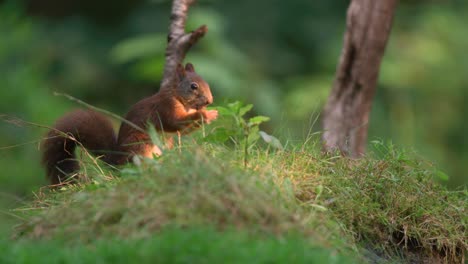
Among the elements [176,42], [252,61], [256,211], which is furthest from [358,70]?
[252,61]

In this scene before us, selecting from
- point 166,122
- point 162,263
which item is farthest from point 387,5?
point 162,263

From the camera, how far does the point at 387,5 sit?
602 centimetres

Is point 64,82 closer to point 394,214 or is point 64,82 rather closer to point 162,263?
point 394,214

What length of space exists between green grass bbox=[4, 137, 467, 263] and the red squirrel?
0.42m

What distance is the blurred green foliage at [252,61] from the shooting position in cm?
1046

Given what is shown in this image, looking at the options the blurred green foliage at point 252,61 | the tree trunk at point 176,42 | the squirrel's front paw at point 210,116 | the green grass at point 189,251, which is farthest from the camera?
the blurred green foliage at point 252,61

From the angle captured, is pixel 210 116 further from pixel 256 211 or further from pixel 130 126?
pixel 256 211

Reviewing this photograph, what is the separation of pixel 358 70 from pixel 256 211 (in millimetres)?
2862

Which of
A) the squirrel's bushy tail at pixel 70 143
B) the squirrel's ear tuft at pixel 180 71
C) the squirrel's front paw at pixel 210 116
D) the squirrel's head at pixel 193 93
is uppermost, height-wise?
the squirrel's ear tuft at pixel 180 71


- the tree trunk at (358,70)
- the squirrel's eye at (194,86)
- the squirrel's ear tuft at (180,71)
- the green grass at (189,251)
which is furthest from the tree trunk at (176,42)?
the green grass at (189,251)

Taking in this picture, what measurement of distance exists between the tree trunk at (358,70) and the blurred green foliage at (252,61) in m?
3.63

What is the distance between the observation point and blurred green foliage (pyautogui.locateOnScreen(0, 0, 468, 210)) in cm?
1046

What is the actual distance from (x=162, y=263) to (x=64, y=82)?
8.87 m

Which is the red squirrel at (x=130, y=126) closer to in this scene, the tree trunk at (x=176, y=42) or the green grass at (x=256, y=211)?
the tree trunk at (x=176, y=42)
